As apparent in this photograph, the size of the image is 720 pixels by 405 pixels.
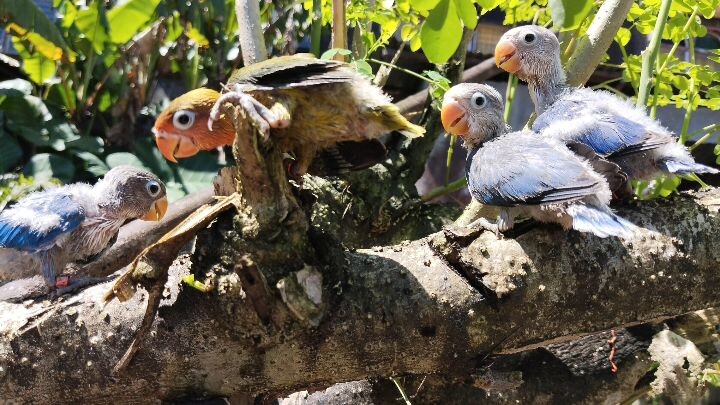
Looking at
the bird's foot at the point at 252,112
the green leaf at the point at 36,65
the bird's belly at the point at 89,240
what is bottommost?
the green leaf at the point at 36,65

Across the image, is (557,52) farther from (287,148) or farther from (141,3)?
(141,3)

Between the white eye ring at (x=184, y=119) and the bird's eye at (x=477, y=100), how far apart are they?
0.50 m

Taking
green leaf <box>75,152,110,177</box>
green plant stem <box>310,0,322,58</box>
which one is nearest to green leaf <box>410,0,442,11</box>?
green plant stem <box>310,0,322,58</box>

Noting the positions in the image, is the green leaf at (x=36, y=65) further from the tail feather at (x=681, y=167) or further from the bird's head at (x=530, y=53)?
the tail feather at (x=681, y=167)

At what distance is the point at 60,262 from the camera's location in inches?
52.5

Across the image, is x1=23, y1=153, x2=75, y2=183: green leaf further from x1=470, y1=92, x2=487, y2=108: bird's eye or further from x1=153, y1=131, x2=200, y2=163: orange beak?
x1=470, y1=92, x2=487, y2=108: bird's eye

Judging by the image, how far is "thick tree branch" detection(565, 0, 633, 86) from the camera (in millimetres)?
1405

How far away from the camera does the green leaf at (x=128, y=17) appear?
2.67m

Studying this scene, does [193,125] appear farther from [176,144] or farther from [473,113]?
[473,113]

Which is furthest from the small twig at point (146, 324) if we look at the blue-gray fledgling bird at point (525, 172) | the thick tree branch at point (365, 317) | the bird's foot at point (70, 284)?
the blue-gray fledgling bird at point (525, 172)

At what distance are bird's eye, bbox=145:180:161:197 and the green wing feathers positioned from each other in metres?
0.66

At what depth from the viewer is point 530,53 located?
1389 mm

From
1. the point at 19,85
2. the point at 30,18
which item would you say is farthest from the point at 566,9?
the point at 19,85

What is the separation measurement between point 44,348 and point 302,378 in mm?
392
